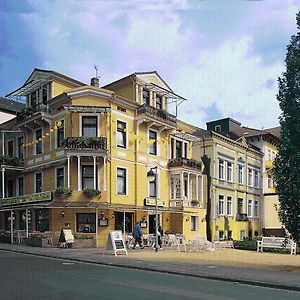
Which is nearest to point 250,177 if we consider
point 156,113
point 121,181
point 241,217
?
point 241,217

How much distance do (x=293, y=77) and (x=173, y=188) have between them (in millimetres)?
22475

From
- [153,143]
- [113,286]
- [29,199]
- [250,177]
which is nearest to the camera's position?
[113,286]

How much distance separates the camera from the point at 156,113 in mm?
35844

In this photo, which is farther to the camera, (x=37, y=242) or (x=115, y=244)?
(x=37, y=242)

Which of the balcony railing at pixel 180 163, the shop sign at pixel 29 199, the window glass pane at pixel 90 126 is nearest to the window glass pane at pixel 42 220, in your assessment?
the shop sign at pixel 29 199

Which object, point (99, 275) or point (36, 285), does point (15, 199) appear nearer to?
point (99, 275)

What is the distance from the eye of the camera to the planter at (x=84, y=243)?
28.7m

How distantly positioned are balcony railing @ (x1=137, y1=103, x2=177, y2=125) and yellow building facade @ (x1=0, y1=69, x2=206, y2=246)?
8cm

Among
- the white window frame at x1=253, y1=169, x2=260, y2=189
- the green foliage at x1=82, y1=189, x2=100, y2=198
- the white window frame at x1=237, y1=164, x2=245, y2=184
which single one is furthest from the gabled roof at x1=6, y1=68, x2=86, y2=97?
the white window frame at x1=253, y1=169, x2=260, y2=189

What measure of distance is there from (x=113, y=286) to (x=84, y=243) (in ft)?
57.5

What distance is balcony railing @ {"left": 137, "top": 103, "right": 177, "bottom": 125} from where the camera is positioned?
113ft

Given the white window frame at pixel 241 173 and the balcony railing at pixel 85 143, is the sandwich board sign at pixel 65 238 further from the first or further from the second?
the white window frame at pixel 241 173

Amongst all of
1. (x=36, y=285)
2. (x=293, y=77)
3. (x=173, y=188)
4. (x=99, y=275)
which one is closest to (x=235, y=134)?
(x=173, y=188)

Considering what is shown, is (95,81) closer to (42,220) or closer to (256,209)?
(42,220)
